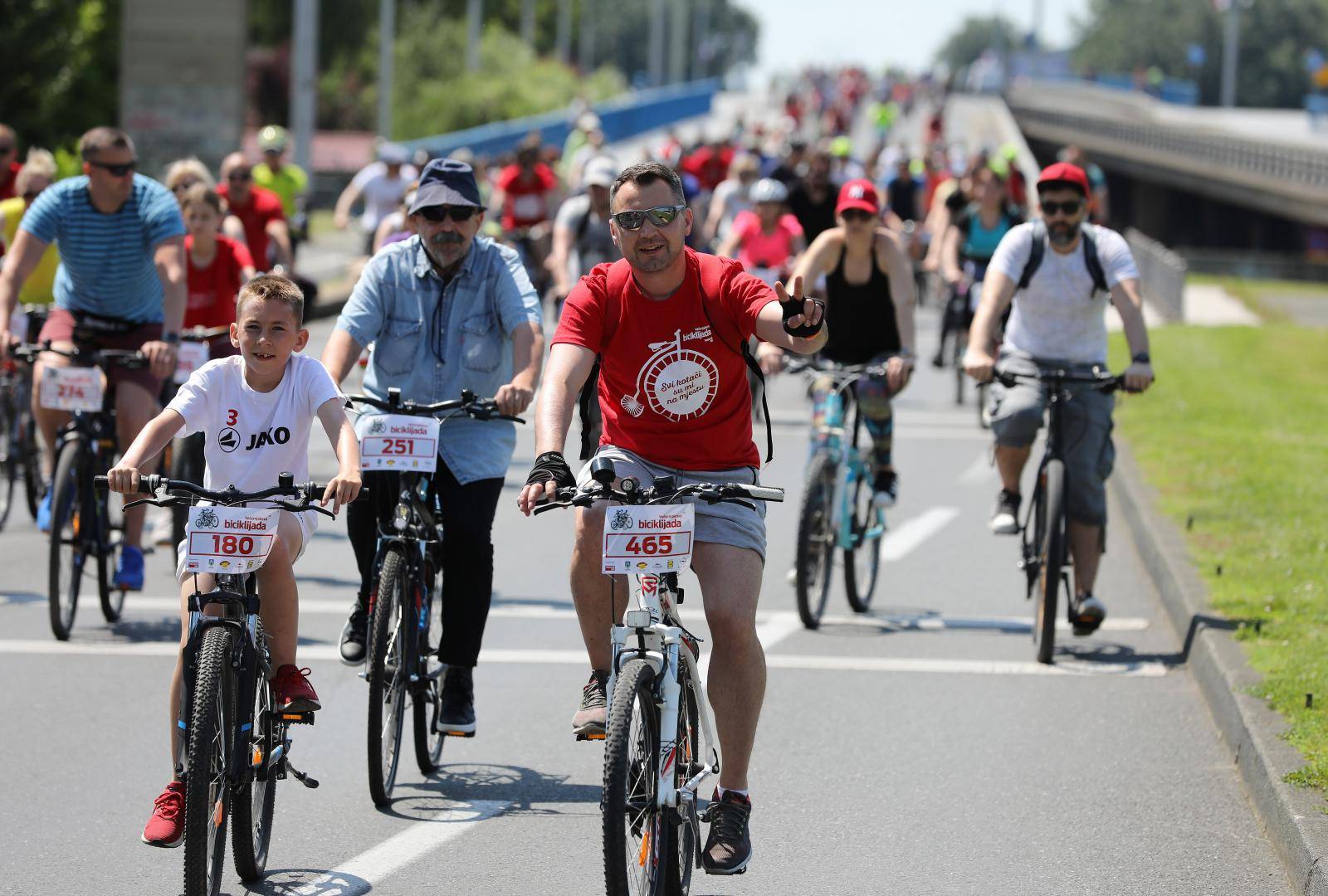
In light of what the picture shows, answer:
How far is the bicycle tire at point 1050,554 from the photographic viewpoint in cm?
884

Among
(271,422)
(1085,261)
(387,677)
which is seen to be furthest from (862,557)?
(271,422)

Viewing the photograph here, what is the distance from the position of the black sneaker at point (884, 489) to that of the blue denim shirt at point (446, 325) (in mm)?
3271

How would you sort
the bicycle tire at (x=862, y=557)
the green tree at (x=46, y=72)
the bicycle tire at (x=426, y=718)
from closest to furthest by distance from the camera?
the bicycle tire at (x=426, y=718) < the bicycle tire at (x=862, y=557) < the green tree at (x=46, y=72)

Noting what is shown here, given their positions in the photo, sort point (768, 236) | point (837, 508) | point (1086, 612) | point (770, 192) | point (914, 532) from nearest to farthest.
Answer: point (1086, 612) < point (837, 508) < point (914, 532) < point (770, 192) < point (768, 236)

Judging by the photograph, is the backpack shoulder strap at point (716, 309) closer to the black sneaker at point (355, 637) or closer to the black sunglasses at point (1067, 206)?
the black sneaker at point (355, 637)

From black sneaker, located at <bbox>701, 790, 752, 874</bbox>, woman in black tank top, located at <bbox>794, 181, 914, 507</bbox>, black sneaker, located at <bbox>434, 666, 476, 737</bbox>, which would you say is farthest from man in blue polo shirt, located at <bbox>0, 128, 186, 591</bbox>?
black sneaker, located at <bbox>701, 790, 752, 874</bbox>

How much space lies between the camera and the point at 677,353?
569 cm

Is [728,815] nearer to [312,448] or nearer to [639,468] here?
[639,468]

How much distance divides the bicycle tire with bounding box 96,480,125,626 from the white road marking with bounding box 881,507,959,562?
4310 millimetres

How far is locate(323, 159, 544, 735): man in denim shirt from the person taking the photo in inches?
281

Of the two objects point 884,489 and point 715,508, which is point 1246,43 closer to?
point 884,489

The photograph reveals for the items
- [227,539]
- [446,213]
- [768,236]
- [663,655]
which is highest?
[446,213]

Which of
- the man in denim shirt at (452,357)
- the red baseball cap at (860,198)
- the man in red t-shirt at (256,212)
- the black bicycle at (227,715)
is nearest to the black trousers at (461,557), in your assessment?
the man in denim shirt at (452,357)

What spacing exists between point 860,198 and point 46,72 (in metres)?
25.2
